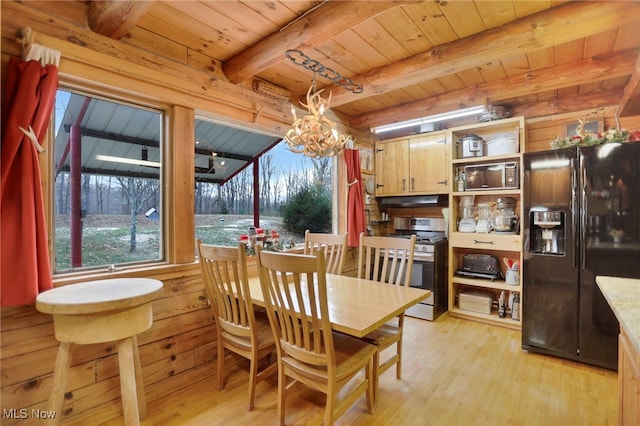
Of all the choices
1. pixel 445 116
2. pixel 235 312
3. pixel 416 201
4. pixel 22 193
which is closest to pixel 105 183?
pixel 22 193

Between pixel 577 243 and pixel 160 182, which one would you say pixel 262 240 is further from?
pixel 577 243

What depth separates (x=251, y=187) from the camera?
308 cm

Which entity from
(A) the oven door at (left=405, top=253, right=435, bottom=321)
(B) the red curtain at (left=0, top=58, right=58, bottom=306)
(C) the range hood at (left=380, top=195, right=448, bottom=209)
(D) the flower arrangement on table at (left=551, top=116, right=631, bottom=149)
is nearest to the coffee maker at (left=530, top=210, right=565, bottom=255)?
(D) the flower arrangement on table at (left=551, top=116, right=631, bottom=149)

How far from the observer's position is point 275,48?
2.07m

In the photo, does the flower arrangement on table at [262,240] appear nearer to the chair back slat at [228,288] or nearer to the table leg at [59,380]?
the chair back slat at [228,288]

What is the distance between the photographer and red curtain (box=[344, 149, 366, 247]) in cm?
364

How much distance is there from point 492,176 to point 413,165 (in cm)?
93

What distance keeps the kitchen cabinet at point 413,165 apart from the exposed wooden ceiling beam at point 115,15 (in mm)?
3158

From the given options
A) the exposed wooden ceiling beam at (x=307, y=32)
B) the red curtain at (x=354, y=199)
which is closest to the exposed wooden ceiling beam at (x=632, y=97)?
the exposed wooden ceiling beam at (x=307, y=32)

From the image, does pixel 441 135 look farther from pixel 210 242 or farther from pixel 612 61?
pixel 210 242

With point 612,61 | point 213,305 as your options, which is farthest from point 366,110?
point 213,305

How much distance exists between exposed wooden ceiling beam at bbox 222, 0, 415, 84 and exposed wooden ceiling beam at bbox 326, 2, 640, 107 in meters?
0.88

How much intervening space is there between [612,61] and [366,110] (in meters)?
2.28

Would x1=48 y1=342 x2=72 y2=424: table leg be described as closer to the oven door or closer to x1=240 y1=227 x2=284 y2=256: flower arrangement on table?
x1=240 y1=227 x2=284 y2=256: flower arrangement on table
